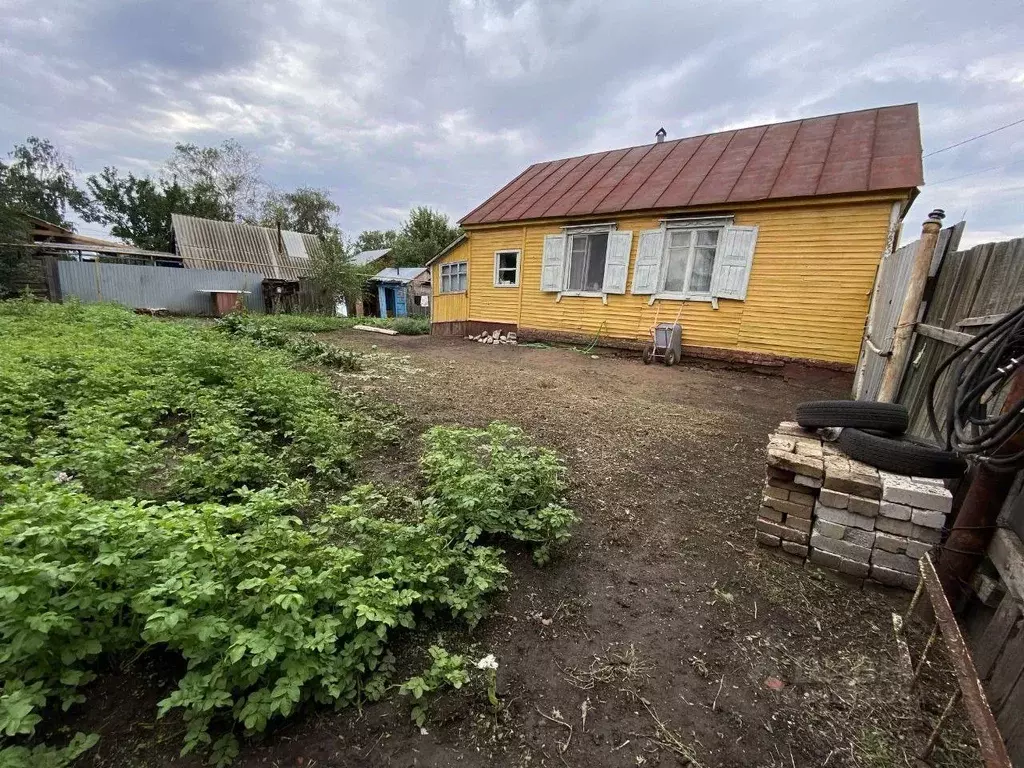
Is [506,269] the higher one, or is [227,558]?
→ [506,269]

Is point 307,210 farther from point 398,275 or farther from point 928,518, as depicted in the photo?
point 928,518

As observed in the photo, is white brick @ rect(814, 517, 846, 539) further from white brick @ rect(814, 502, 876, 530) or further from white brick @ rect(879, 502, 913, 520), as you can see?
white brick @ rect(879, 502, 913, 520)

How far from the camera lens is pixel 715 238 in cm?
814

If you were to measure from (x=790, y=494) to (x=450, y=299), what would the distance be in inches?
454

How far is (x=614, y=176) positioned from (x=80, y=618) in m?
11.3

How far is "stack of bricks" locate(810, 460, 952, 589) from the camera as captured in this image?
1957mm

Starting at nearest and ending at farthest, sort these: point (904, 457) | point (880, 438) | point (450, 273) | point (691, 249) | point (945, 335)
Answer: point (904, 457)
point (880, 438)
point (945, 335)
point (691, 249)
point (450, 273)

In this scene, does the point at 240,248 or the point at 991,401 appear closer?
the point at 991,401

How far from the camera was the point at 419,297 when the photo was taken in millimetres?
24656

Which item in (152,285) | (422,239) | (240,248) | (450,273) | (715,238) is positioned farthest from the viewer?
(422,239)

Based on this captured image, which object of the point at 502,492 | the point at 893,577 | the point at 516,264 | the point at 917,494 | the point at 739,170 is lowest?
the point at 893,577

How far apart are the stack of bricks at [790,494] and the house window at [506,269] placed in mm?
9346

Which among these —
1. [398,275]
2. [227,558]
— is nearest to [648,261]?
[227,558]

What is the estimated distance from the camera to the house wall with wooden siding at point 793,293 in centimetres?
677
